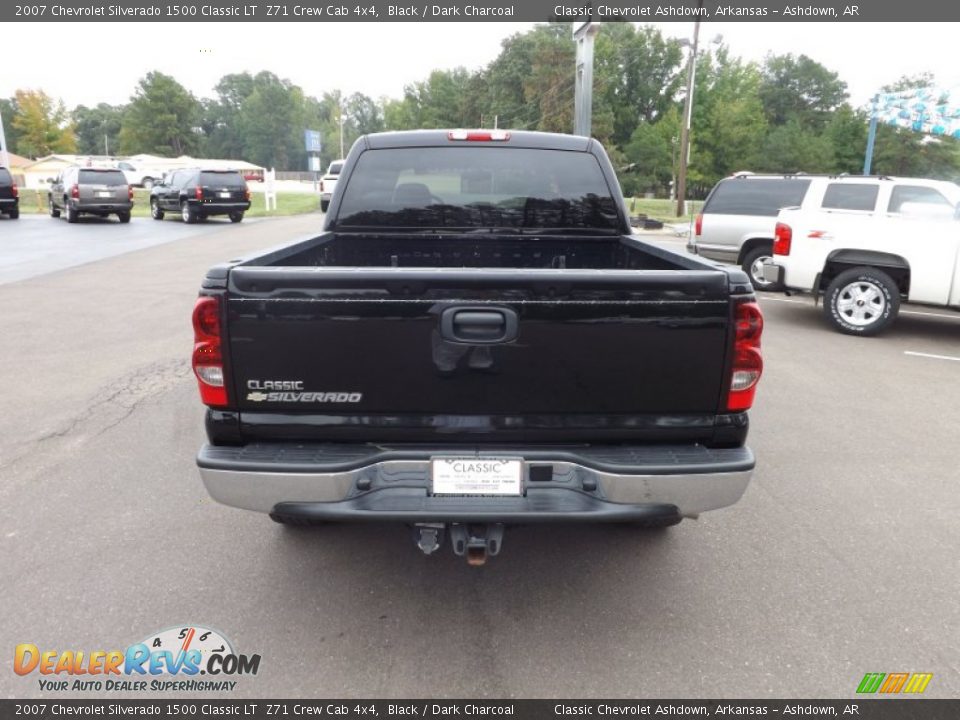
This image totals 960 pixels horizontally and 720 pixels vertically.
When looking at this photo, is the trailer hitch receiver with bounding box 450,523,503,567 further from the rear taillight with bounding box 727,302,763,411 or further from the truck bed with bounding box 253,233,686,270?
the truck bed with bounding box 253,233,686,270

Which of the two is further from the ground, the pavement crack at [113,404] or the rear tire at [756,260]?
the rear tire at [756,260]

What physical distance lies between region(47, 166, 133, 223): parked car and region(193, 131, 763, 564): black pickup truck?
24.7m

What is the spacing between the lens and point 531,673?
8.57 feet

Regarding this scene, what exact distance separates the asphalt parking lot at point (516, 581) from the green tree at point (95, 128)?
14853 cm

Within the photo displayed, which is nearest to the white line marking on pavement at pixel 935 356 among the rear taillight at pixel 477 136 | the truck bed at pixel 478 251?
the truck bed at pixel 478 251

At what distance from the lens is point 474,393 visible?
2625mm

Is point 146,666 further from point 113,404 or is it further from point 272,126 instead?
point 272,126

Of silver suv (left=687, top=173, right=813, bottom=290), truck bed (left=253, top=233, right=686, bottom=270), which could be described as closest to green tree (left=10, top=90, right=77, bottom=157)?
silver suv (left=687, top=173, right=813, bottom=290)

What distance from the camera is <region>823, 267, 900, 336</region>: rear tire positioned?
28.0 feet

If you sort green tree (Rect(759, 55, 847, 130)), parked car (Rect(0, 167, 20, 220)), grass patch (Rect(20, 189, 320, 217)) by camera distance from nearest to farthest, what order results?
parked car (Rect(0, 167, 20, 220)), grass patch (Rect(20, 189, 320, 217)), green tree (Rect(759, 55, 847, 130))

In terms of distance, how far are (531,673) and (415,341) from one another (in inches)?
53.5

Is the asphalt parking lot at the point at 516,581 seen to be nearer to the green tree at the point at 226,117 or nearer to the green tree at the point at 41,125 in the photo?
the green tree at the point at 41,125

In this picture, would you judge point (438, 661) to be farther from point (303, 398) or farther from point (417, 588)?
point (303, 398)

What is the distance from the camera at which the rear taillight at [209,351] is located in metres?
2.54
